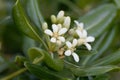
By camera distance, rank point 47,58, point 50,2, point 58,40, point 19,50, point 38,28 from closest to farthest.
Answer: point 47,58 → point 58,40 → point 38,28 → point 19,50 → point 50,2

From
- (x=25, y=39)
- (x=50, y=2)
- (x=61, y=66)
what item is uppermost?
(x=50, y=2)

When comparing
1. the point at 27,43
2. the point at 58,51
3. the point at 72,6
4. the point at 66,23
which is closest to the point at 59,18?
the point at 66,23

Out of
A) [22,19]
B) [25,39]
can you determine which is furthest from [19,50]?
[22,19]

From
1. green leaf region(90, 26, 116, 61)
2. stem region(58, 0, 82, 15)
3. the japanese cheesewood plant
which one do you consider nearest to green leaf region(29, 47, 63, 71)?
the japanese cheesewood plant

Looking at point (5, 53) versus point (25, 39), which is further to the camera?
point (5, 53)

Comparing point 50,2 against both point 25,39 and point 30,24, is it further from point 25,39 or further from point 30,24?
point 30,24

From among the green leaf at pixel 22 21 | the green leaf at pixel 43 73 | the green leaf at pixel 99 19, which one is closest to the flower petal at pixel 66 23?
the green leaf at pixel 22 21

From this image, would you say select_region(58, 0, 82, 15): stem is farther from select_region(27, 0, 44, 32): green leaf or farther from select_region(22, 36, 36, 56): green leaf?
select_region(27, 0, 44, 32): green leaf
